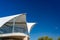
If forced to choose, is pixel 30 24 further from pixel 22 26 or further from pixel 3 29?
pixel 3 29

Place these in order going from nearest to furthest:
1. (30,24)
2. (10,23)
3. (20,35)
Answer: (20,35) < (10,23) < (30,24)

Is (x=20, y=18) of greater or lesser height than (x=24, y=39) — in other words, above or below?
above

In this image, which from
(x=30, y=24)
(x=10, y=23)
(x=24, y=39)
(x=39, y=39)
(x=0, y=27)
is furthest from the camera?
(x=39, y=39)

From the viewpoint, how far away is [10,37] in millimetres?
31953

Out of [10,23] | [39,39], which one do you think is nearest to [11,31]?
[10,23]

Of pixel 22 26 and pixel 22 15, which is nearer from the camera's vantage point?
pixel 22 15

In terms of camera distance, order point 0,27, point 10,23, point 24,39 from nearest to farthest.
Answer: point 0,27
point 24,39
point 10,23

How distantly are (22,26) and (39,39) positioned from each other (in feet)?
63.0

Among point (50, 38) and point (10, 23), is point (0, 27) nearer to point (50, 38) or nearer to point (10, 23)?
point (10, 23)

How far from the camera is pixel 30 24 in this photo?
4216cm

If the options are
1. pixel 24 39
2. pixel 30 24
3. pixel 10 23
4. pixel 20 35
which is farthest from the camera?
pixel 30 24

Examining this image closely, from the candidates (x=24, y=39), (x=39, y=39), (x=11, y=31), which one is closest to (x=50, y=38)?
(x=39, y=39)

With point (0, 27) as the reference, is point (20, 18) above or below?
above

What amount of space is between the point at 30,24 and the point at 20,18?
22.8ft
